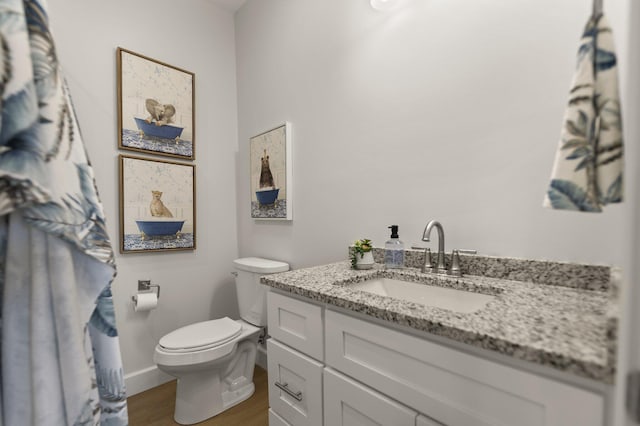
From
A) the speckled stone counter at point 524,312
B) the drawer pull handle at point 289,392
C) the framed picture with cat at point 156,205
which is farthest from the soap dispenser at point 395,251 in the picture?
the framed picture with cat at point 156,205

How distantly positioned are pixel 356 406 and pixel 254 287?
1.14 metres

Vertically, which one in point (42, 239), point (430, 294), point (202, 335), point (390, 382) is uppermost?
point (42, 239)

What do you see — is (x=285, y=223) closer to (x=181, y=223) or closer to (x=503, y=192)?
(x=181, y=223)

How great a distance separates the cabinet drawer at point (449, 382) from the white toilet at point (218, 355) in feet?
2.89

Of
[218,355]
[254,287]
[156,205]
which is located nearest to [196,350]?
[218,355]

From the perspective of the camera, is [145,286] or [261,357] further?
[261,357]

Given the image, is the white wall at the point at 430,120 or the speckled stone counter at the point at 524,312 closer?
the speckled stone counter at the point at 524,312

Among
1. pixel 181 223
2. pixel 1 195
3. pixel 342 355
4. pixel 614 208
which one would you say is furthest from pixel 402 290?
pixel 181 223

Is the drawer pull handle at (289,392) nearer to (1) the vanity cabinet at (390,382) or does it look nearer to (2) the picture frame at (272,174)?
(1) the vanity cabinet at (390,382)

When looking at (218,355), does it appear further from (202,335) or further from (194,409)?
(194,409)

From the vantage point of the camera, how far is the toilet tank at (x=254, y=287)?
179cm

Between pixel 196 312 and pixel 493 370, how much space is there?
1988 mm

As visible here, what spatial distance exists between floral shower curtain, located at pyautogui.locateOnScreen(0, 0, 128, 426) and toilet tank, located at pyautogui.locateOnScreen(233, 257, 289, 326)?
127 cm

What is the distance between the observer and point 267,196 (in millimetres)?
1971
